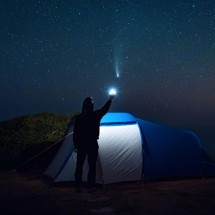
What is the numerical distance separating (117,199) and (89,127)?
1.87 meters

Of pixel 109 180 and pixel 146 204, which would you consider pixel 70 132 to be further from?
pixel 146 204

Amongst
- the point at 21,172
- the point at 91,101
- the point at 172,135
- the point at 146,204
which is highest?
the point at 91,101

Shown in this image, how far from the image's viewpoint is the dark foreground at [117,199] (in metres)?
6.39

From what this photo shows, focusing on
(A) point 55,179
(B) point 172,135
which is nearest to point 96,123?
(A) point 55,179

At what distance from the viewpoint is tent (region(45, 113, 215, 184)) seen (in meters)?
9.43

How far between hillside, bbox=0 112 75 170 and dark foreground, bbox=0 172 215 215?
308 inches

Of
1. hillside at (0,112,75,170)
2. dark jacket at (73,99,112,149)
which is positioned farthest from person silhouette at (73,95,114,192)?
hillside at (0,112,75,170)

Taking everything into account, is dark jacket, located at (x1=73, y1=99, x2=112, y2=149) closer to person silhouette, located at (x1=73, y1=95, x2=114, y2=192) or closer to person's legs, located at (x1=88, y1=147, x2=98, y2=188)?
person silhouette, located at (x1=73, y1=95, x2=114, y2=192)

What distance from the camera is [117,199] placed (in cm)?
741

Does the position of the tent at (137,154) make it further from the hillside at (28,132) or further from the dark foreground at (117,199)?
the hillside at (28,132)

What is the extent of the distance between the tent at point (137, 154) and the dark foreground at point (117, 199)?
1.17 ft

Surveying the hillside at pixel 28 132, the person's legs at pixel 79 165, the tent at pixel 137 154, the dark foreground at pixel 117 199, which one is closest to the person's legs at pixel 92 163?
the person's legs at pixel 79 165

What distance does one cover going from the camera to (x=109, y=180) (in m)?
9.23

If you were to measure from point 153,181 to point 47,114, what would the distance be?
14359mm
